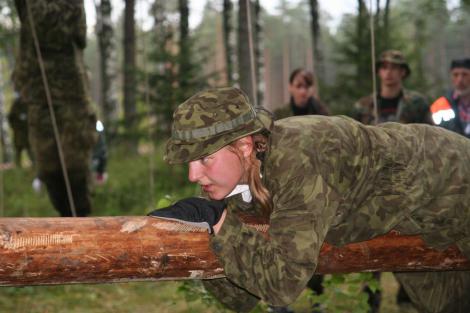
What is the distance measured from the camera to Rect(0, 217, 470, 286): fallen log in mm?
2467

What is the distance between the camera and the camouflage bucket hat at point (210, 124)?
2287 millimetres

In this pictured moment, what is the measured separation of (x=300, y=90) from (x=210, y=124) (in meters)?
3.80

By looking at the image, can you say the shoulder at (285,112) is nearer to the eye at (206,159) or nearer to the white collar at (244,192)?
the white collar at (244,192)

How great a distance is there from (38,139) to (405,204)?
14.2 ft

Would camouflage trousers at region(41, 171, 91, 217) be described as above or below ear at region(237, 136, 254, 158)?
below

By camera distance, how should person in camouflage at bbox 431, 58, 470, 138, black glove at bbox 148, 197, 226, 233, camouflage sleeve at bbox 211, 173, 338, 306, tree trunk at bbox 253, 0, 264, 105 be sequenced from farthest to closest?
tree trunk at bbox 253, 0, 264, 105
person in camouflage at bbox 431, 58, 470, 138
black glove at bbox 148, 197, 226, 233
camouflage sleeve at bbox 211, 173, 338, 306

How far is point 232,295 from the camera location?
307cm

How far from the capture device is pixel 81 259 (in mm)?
2533

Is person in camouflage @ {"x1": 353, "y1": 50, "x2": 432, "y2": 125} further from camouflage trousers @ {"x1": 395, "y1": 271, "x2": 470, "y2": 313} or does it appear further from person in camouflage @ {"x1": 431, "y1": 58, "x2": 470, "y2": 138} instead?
camouflage trousers @ {"x1": 395, "y1": 271, "x2": 470, "y2": 313}

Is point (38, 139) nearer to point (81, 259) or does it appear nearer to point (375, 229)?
point (81, 259)

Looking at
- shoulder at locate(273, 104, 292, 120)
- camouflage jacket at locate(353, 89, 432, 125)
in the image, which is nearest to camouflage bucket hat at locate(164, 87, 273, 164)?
camouflage jacket at locate(353, 89, 432, 125)

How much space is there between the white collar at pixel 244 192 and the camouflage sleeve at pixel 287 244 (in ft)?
0.79

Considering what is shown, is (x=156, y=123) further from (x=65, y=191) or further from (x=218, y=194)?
(x=218, y=194)

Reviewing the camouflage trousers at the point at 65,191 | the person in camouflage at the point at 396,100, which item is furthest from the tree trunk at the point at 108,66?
the person in camouflage at the point at 396,100
